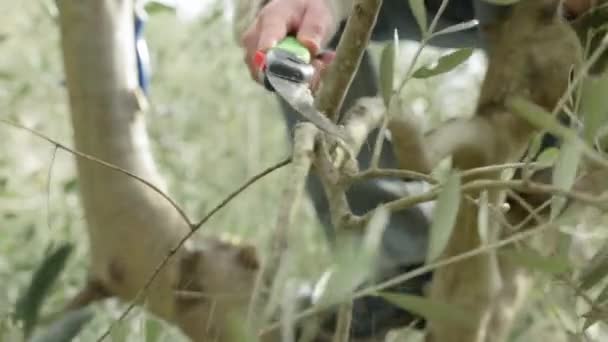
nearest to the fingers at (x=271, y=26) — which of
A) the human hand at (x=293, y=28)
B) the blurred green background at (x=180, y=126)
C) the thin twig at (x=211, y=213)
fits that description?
the human hand at (x=293, y=28)

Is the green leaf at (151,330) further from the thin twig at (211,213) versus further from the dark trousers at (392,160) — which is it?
the dark trousers at (392,160)

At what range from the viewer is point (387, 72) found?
0.38 m

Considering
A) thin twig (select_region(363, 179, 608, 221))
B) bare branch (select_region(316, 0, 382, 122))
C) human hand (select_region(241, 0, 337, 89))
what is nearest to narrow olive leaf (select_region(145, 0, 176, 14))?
human hand (select_region(241, 0, 337, 89))

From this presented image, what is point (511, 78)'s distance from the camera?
62cm

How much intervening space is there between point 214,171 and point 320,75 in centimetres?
107

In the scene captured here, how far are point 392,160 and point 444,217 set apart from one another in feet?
1.62

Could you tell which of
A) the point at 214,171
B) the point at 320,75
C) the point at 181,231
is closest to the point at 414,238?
the point at 181,231

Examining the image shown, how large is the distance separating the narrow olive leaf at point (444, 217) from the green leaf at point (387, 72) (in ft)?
0.21

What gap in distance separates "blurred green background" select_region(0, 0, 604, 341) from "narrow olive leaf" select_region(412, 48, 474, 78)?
567mm

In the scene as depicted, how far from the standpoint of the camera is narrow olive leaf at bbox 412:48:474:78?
40cm

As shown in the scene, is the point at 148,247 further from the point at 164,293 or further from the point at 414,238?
the point at 414,238

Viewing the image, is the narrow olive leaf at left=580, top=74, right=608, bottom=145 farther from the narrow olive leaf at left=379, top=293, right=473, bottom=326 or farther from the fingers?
the fingers

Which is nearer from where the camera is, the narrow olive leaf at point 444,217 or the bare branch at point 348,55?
the narrow olive leaf at point 444,217

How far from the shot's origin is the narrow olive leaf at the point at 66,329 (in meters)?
0.58
